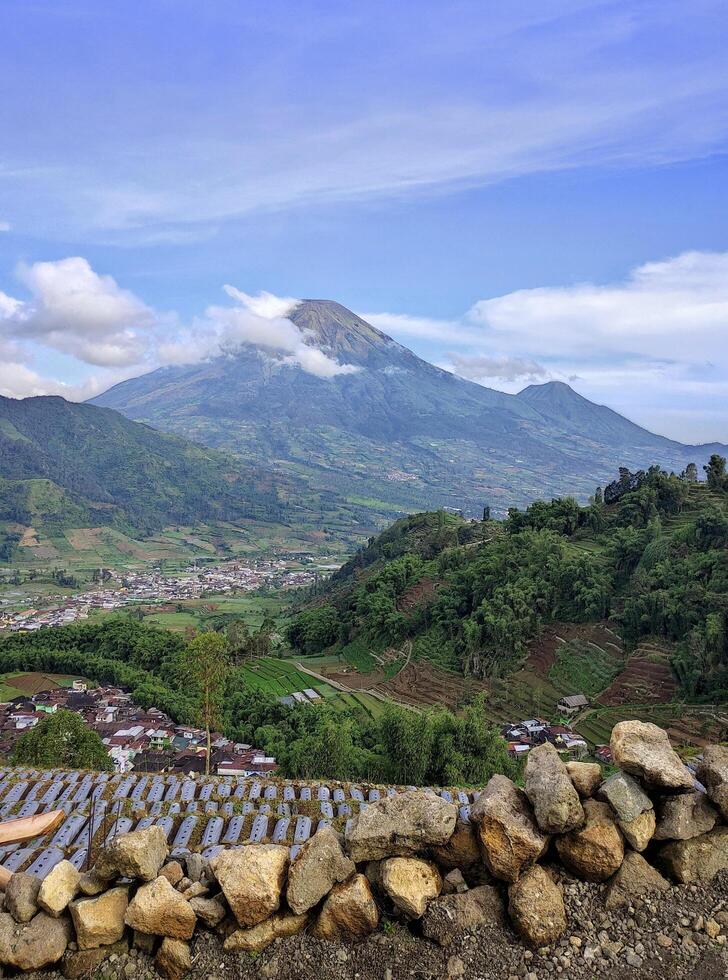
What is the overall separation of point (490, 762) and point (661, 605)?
1333 centimetres

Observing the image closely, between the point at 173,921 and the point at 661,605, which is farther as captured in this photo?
the point at 661,605

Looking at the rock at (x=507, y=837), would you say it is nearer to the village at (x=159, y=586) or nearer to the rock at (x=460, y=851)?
the rock at (x=460, y=851)

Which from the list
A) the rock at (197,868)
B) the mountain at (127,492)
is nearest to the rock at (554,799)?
the rock at (197,868)

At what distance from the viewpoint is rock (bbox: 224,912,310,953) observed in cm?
521

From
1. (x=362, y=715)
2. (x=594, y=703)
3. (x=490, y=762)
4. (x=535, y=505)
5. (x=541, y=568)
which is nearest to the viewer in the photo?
(x=490, y=762)

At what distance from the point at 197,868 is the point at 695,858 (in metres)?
4.51

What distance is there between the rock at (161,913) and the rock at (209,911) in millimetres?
59

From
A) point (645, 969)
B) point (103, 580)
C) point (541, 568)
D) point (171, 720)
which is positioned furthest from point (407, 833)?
point (103, 580)

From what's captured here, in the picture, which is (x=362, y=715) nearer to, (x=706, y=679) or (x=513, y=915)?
(x=706, y=679)

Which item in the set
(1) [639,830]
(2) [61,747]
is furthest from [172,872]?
(2) [61,747]

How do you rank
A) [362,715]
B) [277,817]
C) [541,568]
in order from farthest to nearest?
[541,568] → [362,715] → [277,817]

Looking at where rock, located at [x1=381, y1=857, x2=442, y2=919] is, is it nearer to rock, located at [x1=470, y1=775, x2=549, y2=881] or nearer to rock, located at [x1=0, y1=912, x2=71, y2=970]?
rock, located at [x1=470, y1=775, x2=549, y2=881]

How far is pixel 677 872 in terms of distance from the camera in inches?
209

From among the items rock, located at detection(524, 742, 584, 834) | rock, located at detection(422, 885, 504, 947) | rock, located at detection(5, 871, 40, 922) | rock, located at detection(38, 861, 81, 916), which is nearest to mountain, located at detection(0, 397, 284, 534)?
rock, located at detection(5, 871, 40, 922)
